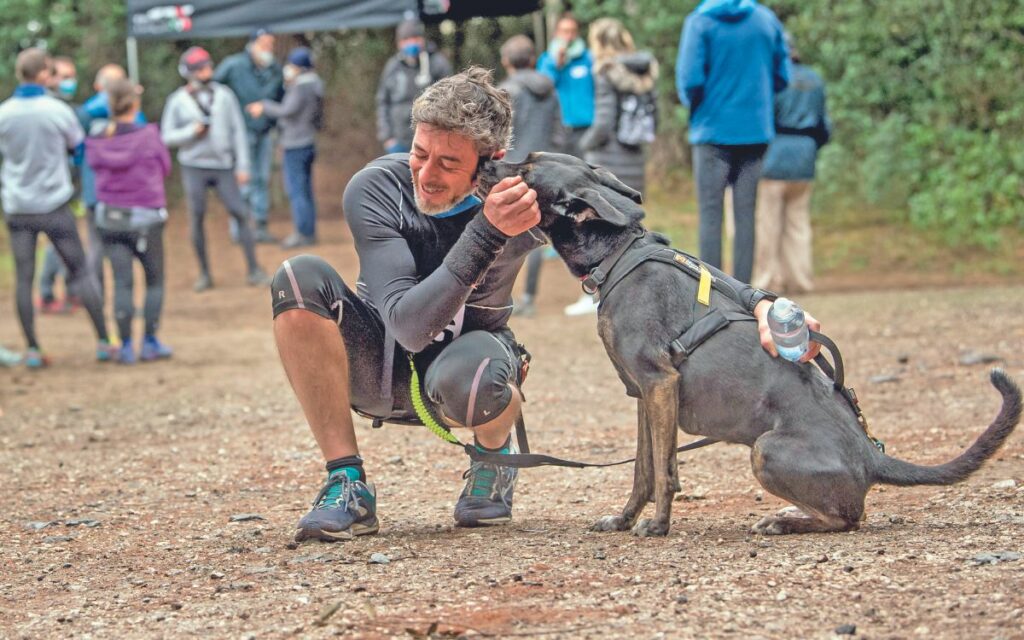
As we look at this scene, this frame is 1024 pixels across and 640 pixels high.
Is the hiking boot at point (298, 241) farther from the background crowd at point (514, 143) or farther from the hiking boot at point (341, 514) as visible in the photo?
the hiking boot at point (341, 514)

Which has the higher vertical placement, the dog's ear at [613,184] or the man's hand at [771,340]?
the dog's ear at [613,184]

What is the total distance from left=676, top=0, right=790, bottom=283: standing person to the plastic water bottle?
14.4 ft

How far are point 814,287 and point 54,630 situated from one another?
9.72 metres

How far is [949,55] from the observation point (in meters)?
13.4

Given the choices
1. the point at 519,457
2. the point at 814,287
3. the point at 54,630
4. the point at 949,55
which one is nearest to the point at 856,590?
the point at 519,457

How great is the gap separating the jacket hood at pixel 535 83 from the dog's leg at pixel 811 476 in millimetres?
7123

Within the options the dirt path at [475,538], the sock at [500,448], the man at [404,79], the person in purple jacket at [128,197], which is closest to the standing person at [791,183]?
the dirt path at [475,538]

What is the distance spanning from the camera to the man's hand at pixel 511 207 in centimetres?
391

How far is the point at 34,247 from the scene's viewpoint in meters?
9.89

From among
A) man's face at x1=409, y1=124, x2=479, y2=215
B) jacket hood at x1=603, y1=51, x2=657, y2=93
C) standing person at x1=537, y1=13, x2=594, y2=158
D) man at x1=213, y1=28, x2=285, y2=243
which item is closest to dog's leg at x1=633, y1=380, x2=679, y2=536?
man's face at x1=409, y1=124, x2=479, y2=215

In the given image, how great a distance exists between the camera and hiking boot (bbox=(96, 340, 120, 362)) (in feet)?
33.8

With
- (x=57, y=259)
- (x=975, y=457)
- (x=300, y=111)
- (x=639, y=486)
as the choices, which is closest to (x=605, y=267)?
(x=639, y=486)

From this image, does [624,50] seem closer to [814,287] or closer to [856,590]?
[814,287]

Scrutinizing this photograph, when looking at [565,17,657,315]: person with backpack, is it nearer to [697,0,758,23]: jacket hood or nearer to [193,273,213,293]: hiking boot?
[697,0,758,23]: jacket hood
